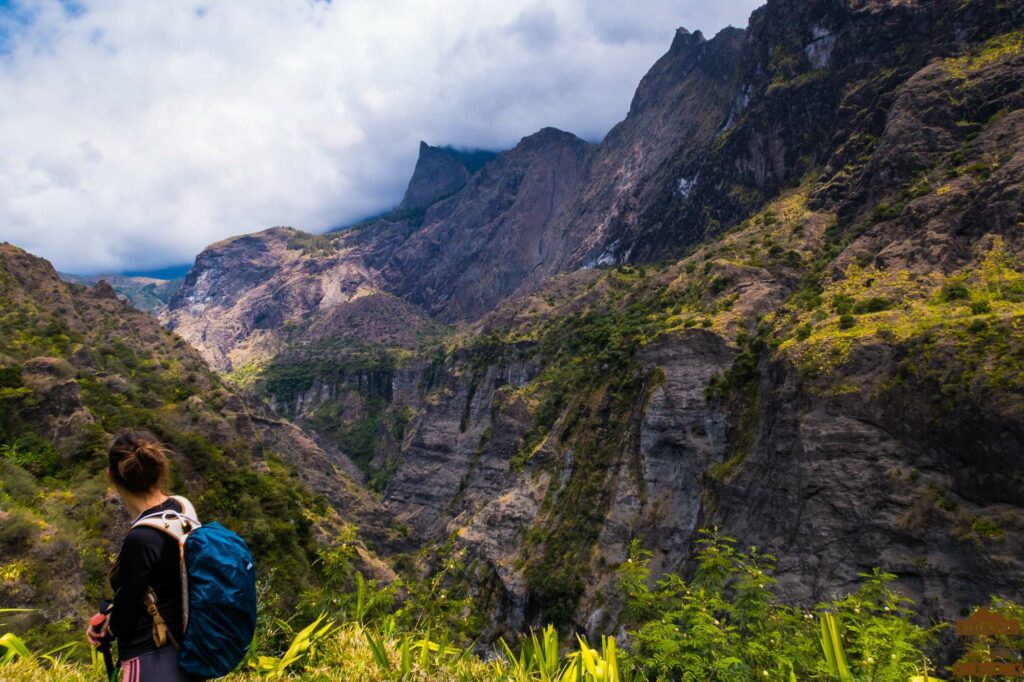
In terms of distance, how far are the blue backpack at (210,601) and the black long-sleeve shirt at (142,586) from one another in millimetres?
65

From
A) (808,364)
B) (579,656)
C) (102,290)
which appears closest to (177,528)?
(579,656)

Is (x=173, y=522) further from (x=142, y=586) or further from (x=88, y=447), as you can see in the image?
(x=88, y=447)

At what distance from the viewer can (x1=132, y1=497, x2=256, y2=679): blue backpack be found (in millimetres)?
3789

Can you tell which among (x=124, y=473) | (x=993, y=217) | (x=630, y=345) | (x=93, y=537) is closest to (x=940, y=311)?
(x=993, y=217)

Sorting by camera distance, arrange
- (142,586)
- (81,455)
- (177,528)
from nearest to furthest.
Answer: (142,586) < (177,528) < (81,455)

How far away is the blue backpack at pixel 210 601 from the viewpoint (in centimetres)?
379

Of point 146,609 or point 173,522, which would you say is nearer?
point 146,609

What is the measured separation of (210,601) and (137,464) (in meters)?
1.28

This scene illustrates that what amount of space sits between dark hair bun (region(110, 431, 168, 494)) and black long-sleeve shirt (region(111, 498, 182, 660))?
476mm

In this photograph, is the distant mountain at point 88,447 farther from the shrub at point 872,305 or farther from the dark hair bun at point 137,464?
the shrub at point 872,305

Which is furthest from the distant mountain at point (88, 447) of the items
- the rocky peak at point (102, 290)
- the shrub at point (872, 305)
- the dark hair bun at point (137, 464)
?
the shrub at point (872, 305)

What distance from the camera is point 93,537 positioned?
25.3 m

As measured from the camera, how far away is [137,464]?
414 cm

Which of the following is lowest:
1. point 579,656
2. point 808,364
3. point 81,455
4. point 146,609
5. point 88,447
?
point 81,455
